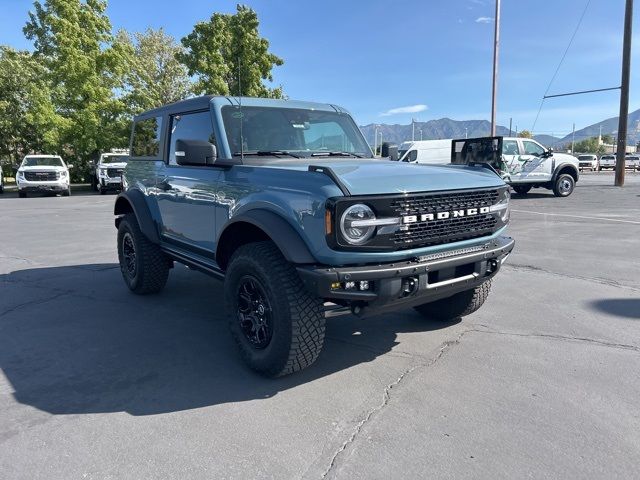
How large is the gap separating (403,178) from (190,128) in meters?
2.32

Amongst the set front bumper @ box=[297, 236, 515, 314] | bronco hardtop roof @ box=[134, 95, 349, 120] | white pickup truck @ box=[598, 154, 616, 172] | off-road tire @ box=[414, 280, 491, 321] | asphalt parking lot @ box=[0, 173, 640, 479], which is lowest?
asphalt parking lot @ box=[0, 173, 640, 479]

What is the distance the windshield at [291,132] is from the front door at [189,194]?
239 millimetres

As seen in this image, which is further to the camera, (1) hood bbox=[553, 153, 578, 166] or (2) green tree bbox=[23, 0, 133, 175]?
(2) green tree bbox=[23, 0, 133, 175]

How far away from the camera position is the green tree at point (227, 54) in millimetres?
24984

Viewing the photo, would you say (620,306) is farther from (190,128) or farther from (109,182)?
(109,182)

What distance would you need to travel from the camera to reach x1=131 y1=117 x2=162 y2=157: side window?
521cm

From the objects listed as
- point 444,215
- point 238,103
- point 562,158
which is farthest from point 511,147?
point 444,215

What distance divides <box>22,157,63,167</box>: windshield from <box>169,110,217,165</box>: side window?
20230 millimetres

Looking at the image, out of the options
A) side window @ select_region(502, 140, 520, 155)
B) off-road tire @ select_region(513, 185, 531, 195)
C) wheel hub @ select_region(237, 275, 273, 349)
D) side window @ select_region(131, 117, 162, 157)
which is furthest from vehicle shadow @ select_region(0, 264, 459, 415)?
off-road tire @ select_region(513, 185, 531, 195)

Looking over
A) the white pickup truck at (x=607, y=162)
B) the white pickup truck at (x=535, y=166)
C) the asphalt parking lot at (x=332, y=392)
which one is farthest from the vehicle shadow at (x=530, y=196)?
the white pickup truck at (x=607, y=162)

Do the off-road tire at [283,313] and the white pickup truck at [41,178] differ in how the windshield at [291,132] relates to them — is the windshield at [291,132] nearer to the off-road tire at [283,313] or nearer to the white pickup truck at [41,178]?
the off-road tire at [283,313]

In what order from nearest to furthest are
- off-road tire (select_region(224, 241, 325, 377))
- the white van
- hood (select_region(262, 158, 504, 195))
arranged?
hood (select_region(262, 158, 504, 195)) < off-road tire (select_region(224, 241, 325, 377)) < the white van

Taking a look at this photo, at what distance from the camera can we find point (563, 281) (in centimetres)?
600

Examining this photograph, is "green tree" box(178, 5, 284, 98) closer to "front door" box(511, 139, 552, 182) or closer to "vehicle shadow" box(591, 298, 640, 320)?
"front door" box(511, 139, 552, 182)
